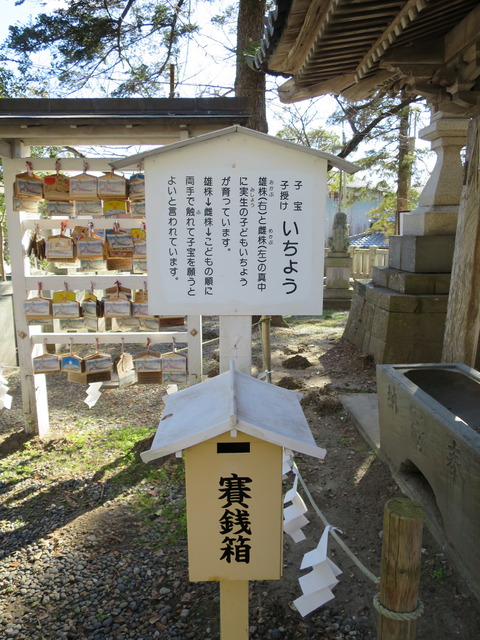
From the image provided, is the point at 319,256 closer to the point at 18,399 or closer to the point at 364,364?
the point at 364,364

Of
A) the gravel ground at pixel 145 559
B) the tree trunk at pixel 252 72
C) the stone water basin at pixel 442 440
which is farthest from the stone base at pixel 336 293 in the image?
the stone water basin at pixel 442 440

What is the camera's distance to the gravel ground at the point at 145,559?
264 cm

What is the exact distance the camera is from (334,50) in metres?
3.91

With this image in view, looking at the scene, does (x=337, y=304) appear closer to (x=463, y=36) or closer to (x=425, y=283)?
(x=425, y=283)

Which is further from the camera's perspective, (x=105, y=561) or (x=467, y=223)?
(x=467, y=223)

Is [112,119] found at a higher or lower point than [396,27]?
lower

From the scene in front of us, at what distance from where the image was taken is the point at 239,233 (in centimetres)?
265

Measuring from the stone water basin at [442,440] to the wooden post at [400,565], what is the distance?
955 mm

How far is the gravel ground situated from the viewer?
8.66 ft

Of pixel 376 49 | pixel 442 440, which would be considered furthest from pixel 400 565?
pixel 376 49

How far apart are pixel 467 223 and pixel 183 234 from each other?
2.90 metres

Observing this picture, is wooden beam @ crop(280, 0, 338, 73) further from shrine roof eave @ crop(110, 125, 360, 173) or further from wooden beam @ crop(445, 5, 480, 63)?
wooden beam @ crop(445, 5, 480, 63)

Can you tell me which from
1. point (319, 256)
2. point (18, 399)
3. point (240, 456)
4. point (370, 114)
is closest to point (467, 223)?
point (319, 256)

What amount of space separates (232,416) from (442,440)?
5.52ft
